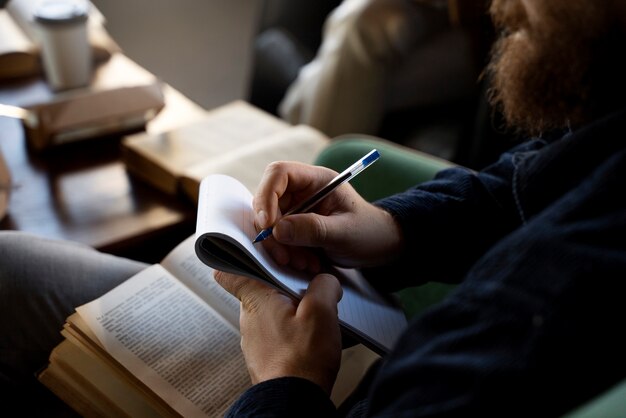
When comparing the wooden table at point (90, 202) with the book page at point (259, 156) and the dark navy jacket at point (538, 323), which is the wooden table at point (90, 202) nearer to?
the book page at point (259, 156)

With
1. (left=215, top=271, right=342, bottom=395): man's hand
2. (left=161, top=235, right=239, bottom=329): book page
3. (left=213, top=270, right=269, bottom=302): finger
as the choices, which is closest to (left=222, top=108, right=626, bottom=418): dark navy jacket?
(left=215, top=271, right=342, bottom=395): man's hand

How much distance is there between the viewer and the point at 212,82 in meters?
2.39

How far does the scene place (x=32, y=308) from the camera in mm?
782

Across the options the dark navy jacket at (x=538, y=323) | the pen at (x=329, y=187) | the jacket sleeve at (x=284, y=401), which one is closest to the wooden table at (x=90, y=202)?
the pen at (x=329, y=187)

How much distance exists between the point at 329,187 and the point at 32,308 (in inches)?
14.4

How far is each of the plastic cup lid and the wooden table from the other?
0.63 feet

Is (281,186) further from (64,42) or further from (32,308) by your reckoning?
(64,42)

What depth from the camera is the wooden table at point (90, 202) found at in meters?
1.02

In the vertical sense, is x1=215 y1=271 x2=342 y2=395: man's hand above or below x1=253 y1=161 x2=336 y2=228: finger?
below

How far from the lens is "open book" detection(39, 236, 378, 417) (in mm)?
695

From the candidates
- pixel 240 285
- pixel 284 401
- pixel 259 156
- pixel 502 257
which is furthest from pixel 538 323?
pixel 259 156

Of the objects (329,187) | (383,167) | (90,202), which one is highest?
(329,187)

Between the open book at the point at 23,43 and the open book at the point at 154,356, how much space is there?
0.69m

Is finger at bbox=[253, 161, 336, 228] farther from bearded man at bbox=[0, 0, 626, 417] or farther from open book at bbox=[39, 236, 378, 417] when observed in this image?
open book at bbox=[39, 236, 378, 417]
